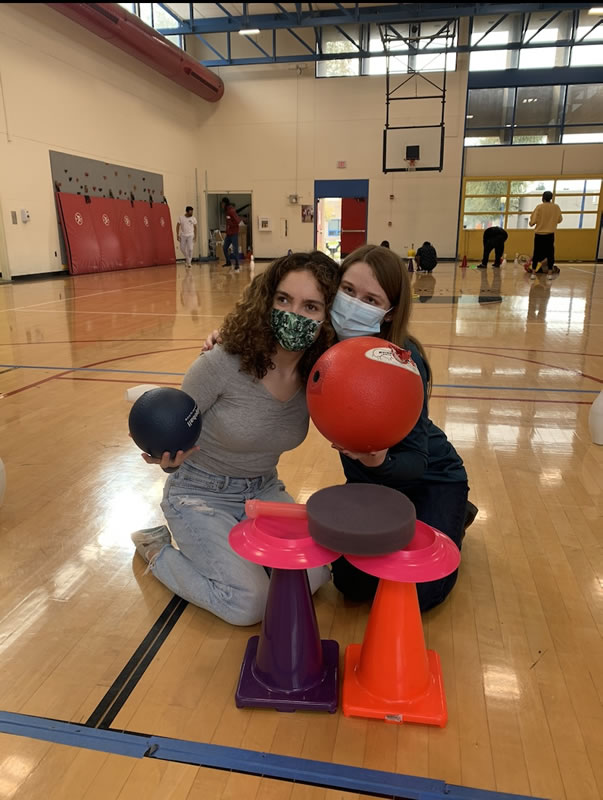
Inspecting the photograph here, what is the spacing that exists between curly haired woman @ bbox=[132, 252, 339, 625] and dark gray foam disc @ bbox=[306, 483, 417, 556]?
0.49m

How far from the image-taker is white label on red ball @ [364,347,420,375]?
1.67 metres

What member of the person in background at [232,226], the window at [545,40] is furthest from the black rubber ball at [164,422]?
the window at [545,40]

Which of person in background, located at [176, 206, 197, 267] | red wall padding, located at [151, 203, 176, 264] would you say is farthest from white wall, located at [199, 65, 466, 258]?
person in background, located at [176, 206, 197, 267]

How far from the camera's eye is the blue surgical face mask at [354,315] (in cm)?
191

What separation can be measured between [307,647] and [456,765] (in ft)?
1.50

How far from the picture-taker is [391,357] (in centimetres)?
169

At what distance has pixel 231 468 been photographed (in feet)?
7.13

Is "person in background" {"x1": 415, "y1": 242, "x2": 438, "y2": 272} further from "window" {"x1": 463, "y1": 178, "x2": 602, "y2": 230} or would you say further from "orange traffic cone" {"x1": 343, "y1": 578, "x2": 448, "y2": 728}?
"orange traffic cone" {"x1": 343, "y1": 578, "x2": 448, "y2": 728}

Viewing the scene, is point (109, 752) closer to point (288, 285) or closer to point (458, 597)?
point (458, 597)

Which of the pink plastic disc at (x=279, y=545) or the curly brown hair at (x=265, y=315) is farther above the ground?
the curly brown hair at (x=265, y=315)

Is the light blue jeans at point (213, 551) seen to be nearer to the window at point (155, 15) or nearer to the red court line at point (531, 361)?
the red court line at point (531, 361)

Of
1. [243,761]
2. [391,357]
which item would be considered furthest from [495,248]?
[243,761]

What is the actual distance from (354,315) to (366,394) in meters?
0.39

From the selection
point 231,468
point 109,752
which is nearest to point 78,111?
point 231,468
